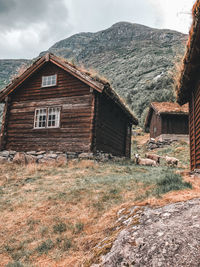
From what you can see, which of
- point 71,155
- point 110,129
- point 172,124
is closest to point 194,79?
point 110,129

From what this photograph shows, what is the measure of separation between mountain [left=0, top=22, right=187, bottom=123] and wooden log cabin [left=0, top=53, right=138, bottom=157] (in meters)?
2.47

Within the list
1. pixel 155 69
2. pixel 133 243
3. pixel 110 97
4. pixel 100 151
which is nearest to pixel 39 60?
pixel 110 97

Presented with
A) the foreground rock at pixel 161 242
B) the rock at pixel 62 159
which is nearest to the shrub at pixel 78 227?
the foreground rock at pixel 161 242

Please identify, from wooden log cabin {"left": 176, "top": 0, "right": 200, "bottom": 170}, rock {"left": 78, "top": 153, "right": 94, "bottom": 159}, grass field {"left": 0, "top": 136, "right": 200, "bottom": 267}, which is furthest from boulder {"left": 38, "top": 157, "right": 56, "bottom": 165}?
wooden log cabin {"left": 176, "top": 0, "right": 200, "bottom": 170}

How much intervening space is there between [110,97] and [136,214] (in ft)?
34.0

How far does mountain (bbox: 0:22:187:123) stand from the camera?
41594 millimetres

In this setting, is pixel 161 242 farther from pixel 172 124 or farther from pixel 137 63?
pixel 137 63

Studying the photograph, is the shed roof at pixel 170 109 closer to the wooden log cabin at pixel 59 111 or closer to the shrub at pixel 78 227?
the wooden log cabin at pixel 59 111

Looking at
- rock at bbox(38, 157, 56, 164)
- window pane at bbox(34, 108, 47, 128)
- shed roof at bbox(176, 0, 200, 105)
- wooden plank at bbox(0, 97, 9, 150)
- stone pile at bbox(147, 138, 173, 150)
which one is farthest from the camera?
stone pile at bbox(147, 138, 173, 150)

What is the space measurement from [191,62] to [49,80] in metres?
10.4

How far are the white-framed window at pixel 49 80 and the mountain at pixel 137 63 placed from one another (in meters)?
2.41

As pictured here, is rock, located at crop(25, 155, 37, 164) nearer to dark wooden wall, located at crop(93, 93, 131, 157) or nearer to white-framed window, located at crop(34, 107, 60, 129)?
white-framed window, located at crop(34, 107, 60, 129)

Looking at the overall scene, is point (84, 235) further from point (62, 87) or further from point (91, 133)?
point (62, 87)

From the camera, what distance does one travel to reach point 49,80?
15.1 metres
